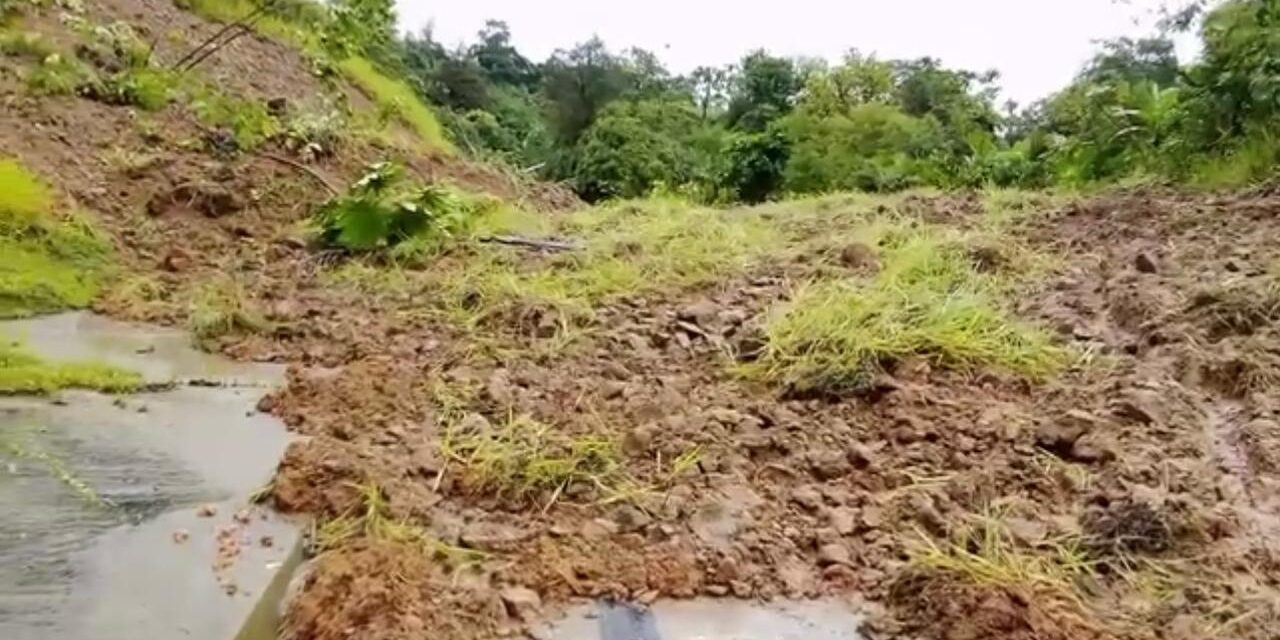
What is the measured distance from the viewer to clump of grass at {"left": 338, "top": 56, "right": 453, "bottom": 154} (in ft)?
26.8

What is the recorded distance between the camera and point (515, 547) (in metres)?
1.82

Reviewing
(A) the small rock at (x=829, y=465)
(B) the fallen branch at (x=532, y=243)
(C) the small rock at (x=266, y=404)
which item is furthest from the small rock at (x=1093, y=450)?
(B) the fallen branch at (x=532, y=243)

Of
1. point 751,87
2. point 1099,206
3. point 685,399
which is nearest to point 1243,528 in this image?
point 685,399

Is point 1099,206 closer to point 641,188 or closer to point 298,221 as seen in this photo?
point 298,221

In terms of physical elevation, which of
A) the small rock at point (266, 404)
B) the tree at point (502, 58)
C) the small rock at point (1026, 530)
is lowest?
the small rock at point (1026, 530)

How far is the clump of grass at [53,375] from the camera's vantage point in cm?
235

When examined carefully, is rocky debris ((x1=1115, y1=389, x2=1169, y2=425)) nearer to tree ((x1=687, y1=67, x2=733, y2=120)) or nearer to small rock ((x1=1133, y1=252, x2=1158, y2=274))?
small rock ((x1=1133, y1=252, x2=1158, y2=274))

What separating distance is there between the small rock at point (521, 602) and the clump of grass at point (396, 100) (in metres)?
6.18

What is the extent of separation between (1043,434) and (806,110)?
451 inches

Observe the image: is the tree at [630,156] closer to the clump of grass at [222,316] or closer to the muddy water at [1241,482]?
the clump of grass at [222,316]

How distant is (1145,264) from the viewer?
3.52m

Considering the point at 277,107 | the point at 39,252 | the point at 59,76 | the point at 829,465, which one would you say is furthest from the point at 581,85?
the point at 829,465

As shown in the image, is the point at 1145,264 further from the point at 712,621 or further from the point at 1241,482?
the point at 712,621

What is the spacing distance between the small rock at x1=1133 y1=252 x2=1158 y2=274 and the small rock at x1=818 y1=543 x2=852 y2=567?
2.08 m
